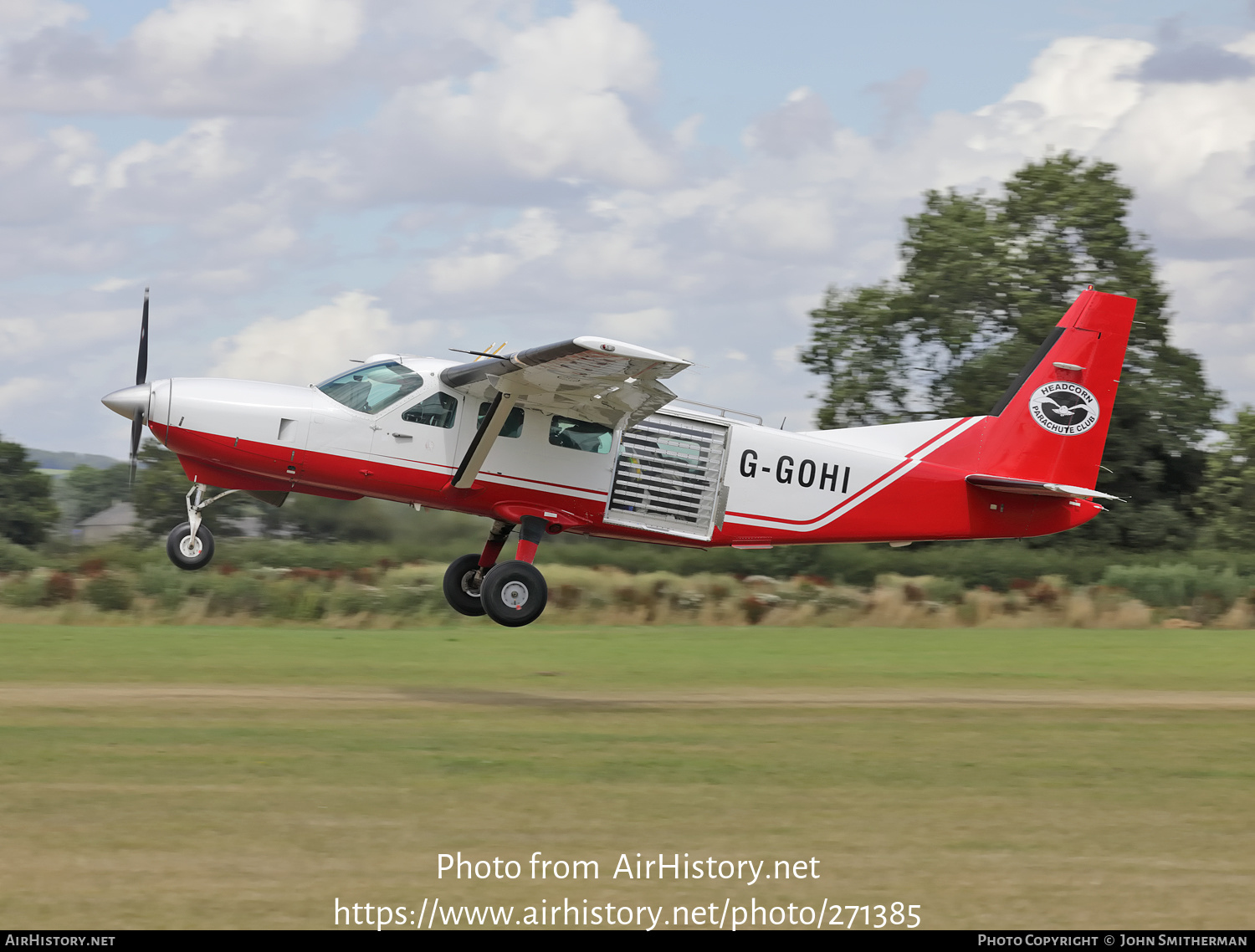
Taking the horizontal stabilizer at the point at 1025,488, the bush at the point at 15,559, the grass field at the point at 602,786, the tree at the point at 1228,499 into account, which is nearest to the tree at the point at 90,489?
the bush at the point at 15,559

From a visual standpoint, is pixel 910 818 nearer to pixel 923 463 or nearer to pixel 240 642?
pixel 923 463

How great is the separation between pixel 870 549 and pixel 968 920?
90.9 ft

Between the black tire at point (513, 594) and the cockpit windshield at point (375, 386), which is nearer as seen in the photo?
the cockpit windshield at point (375, 386)

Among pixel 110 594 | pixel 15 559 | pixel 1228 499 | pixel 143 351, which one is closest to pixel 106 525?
pixel 15 559

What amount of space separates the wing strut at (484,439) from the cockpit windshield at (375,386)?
0.95m

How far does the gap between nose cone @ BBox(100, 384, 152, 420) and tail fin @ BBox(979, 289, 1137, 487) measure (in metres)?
10.4

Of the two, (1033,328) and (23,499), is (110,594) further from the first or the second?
(1033,328)

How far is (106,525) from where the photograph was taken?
113ft

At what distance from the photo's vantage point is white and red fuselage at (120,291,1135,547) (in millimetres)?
16094

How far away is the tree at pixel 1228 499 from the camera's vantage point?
128ft

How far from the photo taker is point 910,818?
10.1 m

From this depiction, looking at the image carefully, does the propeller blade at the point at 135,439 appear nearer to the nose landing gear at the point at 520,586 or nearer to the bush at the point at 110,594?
the nose landing gear at the point at 520,586
